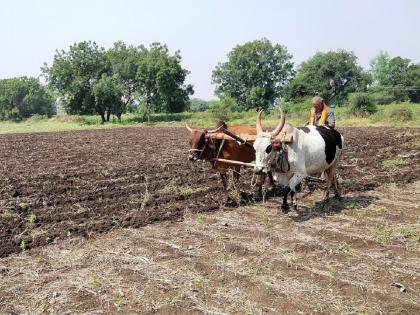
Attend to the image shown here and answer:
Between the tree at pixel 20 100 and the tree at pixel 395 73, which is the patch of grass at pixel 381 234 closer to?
the tree at pixel 395 73

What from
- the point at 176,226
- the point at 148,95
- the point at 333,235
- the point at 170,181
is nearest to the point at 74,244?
the point at 176,226

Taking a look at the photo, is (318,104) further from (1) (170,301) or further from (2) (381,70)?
(2) (381,70)

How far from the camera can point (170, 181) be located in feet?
40.0

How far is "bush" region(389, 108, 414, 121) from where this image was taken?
3400cm

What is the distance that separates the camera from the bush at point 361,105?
39938 millimetres

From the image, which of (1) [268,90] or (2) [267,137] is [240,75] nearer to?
(1) [268,90]

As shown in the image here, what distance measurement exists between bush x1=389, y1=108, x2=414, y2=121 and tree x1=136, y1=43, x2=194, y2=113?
106 ft

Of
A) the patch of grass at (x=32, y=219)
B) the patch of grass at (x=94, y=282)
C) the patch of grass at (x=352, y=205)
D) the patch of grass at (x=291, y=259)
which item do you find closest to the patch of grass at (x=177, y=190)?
the patch of grass at (x=32, y=219)

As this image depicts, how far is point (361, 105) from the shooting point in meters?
40.3

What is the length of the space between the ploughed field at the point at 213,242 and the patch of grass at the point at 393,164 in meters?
0.22

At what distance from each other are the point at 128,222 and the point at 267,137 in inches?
118

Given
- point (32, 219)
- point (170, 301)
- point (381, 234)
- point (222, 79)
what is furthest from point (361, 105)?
point (222, 79)

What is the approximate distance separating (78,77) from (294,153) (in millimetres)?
51723

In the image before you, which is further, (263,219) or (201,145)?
(201,145)
